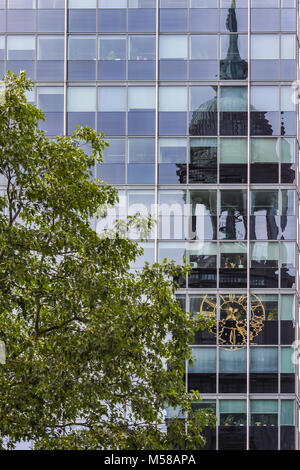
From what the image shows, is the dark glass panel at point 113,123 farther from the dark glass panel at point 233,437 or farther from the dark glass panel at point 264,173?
the dark glass panel at point 233,437

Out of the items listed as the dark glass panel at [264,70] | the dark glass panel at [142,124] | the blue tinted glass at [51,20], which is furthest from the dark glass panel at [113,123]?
the dark glass panel at [264,70]

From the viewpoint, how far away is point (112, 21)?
51719mm

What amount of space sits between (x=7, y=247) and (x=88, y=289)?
1.96m

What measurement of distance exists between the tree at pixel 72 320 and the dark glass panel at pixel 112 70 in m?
24.6

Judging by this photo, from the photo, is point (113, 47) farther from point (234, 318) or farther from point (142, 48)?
point (234, 318)

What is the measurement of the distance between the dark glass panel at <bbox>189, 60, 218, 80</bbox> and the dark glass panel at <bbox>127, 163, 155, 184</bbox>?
4204 millimetres

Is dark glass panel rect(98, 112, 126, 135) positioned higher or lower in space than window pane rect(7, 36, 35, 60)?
lower

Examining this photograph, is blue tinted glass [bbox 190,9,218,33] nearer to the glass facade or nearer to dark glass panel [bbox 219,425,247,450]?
the glass facade

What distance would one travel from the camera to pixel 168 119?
50.9 metres

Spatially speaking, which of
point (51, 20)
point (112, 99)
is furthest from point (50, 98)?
point (51, 20)

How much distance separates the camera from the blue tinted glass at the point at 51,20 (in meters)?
52.0

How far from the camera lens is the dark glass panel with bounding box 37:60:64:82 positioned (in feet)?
170

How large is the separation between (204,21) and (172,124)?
455cm

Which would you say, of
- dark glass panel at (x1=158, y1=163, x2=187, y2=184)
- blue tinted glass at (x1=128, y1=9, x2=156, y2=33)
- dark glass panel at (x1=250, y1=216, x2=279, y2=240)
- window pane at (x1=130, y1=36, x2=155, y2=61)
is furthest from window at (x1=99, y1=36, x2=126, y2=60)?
dark glass panel at (x1=250, y1=216, x2=279, y2=240)
